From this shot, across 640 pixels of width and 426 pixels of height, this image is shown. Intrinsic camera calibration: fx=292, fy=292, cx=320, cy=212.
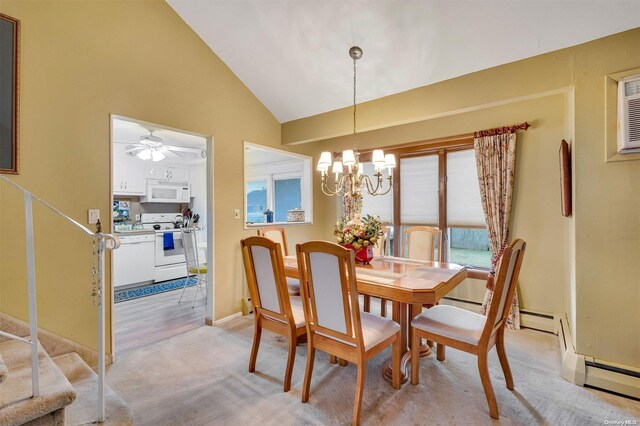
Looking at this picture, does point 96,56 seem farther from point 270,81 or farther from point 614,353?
point 614,353

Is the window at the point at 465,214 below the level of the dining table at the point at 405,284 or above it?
above

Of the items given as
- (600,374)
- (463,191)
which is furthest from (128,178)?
(600,374)

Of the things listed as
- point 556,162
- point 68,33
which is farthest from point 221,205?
point 556,162

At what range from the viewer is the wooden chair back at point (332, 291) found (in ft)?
5.67

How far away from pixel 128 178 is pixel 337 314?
199 inches

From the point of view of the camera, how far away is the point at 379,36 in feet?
8.73

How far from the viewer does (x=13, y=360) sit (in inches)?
65.8

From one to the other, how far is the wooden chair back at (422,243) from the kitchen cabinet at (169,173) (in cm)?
478

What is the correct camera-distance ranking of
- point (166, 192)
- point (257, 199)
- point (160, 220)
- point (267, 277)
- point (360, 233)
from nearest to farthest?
1. point (267, 277)
2. point (360, 233)
3. point (166, 192)
4. point (160, 220)
5. point (257, 199)

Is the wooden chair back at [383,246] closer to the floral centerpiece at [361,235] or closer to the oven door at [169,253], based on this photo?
the floral centerpiece at [361,235]

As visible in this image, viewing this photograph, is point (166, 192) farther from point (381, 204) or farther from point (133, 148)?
point (381, 204)

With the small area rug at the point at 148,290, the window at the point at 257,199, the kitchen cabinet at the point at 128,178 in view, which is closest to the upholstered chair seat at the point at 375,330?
the small area rug at the point at 148,290

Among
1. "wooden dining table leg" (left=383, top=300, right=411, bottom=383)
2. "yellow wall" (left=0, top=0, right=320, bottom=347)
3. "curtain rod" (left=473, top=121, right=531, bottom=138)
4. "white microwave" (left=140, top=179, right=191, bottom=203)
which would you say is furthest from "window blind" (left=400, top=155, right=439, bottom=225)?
"white microwave" (left=140, top=179, right=191, bottom=203)

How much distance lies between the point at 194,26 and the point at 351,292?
3212mm
